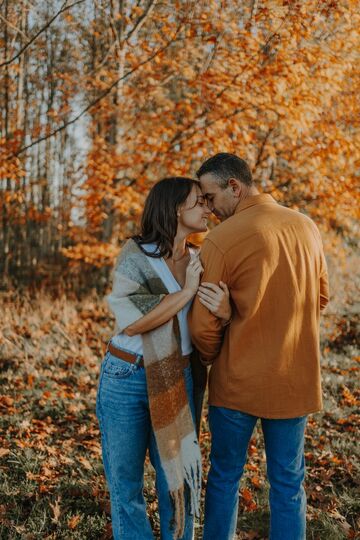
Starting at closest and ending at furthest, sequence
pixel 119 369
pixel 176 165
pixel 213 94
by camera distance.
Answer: pixel 119 369 → pixel 213 94 → pixel 176 165

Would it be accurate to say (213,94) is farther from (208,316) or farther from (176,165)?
(208,316)

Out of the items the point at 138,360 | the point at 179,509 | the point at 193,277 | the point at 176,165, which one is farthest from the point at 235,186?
the point at 176,165

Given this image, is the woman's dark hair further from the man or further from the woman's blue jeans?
the woman's blue jeans

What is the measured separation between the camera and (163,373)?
2244 millimetres

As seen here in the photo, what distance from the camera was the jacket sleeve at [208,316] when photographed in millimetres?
2207

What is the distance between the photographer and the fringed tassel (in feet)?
7.80

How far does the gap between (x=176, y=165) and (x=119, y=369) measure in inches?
210

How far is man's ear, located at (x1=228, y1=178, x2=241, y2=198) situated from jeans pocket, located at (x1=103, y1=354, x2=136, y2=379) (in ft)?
3.34

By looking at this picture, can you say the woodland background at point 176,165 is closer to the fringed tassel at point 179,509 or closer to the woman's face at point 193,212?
the fringed tassel at point 179,509

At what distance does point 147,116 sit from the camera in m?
7.86

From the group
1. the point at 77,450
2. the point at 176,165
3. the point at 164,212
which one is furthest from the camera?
the point at 176,165

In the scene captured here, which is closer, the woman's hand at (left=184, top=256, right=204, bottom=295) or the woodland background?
the woman's hand at (left=184, top=256, right=204, bottom=295)

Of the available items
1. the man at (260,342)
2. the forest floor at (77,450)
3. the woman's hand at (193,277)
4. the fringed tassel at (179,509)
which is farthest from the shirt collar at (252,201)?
the forest floor at (77,450)

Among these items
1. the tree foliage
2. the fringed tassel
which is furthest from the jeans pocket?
the tree foliage
